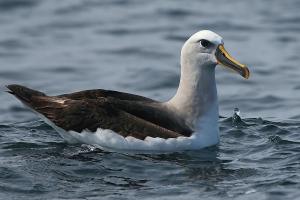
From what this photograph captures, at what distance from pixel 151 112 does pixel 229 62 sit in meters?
1.40

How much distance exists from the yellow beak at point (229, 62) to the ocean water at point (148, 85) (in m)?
1.20

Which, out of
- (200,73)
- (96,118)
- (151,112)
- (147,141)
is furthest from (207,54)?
(96,118)

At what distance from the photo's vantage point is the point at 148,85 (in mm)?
19797

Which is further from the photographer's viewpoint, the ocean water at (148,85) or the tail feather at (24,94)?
the tail feather at (24,94)

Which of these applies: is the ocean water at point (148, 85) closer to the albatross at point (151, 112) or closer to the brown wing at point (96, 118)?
the albatross at point (151, 112)

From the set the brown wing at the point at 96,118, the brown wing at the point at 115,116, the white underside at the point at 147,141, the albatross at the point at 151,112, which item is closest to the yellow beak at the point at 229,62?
the albatross at the point at 151,112

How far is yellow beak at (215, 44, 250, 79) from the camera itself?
14.5 metres

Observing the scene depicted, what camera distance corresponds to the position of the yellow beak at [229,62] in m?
14.5

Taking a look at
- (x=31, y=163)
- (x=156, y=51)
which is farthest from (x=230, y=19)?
(x=31, y=163)

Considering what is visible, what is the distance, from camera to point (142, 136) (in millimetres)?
14102

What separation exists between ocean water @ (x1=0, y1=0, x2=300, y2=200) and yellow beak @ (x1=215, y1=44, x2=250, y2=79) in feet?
3.93

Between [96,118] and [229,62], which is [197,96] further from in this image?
[96,118]

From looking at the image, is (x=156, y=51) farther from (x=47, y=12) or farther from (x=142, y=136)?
(x=142, y=136)

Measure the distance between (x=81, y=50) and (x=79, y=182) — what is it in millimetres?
9310
